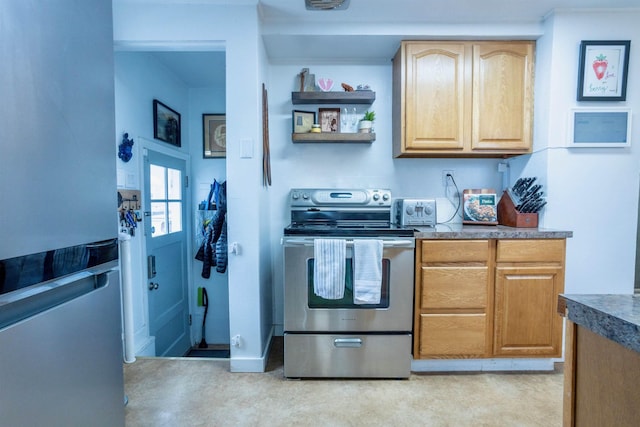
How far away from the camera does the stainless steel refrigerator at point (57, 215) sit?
1.84ft

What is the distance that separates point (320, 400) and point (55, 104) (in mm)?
1759

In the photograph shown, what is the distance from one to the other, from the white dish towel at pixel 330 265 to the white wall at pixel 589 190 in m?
1.53

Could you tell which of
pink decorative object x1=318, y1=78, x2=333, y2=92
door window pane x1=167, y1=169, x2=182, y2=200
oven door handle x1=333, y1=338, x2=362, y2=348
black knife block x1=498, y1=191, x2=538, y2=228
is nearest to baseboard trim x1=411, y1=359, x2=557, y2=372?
oven door handle x1=333, y1=338, x2=362, y2=348

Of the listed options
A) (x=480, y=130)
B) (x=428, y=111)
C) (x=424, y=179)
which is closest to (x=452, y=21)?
(x=428, y=111)

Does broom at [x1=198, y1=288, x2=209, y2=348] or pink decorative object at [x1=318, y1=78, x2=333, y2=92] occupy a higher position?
pink decorative object at [x1=318, y1=78, x2=333, y2=92]

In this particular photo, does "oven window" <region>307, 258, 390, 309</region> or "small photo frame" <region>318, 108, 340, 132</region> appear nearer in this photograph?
"oven window" <region>307, 258, 390, 309</region>

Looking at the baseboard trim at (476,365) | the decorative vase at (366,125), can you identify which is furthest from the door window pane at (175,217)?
the baseboard trim at (476,365)

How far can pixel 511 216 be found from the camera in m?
2.21

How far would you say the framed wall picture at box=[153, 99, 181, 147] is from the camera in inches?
101

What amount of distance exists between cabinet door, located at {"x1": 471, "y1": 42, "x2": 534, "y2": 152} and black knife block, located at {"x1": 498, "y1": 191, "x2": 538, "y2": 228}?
398mm

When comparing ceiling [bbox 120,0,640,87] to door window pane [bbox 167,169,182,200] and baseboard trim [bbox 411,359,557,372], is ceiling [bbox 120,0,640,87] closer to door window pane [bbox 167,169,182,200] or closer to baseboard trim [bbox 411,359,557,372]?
door window pane [bbox 167,169,182,200]

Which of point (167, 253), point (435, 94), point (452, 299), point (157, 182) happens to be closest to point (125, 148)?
point (157, 182)

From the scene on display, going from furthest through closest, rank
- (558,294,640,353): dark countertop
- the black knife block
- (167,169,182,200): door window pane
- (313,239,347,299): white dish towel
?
(167,169,182,200): door window pane → the black knife block → (313,239,347,299): white dish towel → (558,294,640,353): dark countertop

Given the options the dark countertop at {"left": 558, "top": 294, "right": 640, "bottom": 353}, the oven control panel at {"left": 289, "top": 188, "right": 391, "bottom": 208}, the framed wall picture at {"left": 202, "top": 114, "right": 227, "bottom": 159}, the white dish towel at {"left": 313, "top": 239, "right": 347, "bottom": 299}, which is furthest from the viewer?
the framed wall picture at {"left": 202, "top": 114, "right": 227, "bottom": 159}
